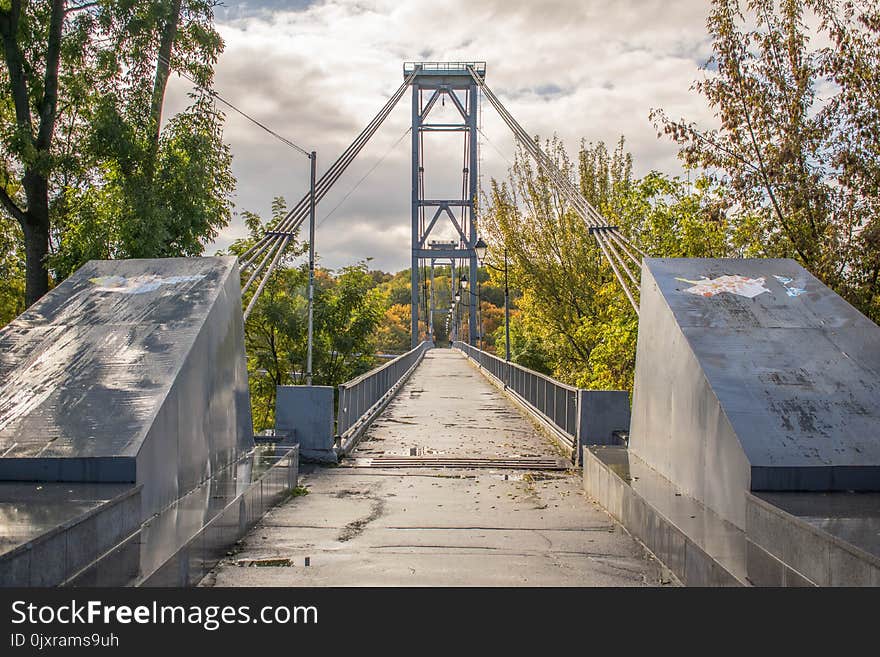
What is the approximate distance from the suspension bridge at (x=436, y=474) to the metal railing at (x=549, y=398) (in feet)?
5.66

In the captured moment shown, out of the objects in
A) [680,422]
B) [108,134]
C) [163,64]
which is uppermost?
[163,64]

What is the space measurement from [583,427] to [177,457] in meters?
5.74

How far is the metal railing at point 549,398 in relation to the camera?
12094 mm

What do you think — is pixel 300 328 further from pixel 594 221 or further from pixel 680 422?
pixel 680 422

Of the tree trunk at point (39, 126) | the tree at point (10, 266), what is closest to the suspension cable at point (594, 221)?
the tree trunk at point (39, 126)

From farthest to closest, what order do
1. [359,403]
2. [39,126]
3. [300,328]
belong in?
[300,328] → [39,126] → [359,403]

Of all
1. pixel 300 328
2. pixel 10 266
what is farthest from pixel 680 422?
pixel 300 328

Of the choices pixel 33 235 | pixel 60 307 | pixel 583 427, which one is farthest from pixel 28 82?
pixel 583 427

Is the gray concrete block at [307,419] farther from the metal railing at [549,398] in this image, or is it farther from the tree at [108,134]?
the tree at [108,134]

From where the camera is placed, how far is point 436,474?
1047 cm

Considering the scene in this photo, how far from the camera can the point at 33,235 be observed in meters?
17.1

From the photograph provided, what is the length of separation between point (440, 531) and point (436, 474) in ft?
10.9

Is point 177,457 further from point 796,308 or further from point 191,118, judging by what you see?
point 191,118

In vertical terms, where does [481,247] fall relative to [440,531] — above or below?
above
